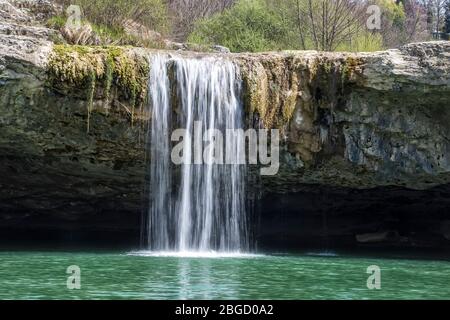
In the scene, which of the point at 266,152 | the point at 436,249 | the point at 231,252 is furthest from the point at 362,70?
the point at 436,249

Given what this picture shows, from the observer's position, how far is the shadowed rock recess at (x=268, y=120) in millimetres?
15352

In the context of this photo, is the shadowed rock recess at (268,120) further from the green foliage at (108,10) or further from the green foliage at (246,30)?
the green foliage at (246,30)

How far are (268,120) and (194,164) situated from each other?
6.60ft

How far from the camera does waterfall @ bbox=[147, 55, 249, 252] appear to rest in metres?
16.3

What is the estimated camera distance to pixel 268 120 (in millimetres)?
16438

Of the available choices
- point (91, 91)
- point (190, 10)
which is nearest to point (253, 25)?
point (91, 91)

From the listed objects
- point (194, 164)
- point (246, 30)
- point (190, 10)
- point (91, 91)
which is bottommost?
point (194, 164)

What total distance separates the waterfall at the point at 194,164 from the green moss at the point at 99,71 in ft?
1.17

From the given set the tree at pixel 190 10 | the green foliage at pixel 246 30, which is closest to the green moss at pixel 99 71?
the green foliage at pixel 246 30

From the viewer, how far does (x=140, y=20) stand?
2175cm

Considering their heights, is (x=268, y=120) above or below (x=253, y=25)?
below

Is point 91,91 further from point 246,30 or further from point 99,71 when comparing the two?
point 246,30
